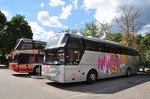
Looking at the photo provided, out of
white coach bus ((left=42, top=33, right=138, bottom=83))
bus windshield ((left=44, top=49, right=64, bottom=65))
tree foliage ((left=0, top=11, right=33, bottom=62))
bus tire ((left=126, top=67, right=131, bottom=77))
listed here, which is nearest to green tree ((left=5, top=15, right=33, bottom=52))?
tree foliage ((left=0, top=11, right=33, bottom=62))

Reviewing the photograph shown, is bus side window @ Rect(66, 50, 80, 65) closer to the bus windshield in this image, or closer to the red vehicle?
the bus windshield

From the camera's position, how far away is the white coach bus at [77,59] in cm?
1432

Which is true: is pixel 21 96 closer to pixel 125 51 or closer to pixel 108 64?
pixel 108 64

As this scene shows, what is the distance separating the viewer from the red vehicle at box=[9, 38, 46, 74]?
21.6 meters

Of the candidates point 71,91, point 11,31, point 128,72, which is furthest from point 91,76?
point 11,31

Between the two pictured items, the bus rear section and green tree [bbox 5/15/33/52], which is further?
green tree [bbox 5/15/33/52]

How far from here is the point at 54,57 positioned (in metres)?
14.9

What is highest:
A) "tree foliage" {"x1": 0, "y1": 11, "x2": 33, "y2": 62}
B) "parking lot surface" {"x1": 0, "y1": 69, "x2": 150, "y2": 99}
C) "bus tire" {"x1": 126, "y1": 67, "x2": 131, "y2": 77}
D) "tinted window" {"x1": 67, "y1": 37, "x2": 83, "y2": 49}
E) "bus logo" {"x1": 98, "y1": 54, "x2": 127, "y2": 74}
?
"tree foliage" {"x1": 0, "y1": 11, "x2": 33, "y2": 62}

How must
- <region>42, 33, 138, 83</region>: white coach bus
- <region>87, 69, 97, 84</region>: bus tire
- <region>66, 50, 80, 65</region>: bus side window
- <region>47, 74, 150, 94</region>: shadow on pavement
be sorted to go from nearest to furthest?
<region>47, 74, 150, 94</region>: shadow on pavement
<region>42, 33, 138, 83</region>: white coach bus
<region>66, 50, 80, 65</region>: bus side window
<region>87, 69, 97, 84</region>: bus tire

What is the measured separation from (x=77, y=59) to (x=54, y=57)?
149 cm

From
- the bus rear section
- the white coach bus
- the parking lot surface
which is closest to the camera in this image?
the parking lot surface

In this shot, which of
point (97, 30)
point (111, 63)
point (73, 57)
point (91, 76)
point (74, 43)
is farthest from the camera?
point (97, 30)

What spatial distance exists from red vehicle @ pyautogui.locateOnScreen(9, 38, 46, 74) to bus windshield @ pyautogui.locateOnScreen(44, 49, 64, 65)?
255 inches

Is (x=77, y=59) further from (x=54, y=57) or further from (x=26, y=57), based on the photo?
(x=26, y=57)
